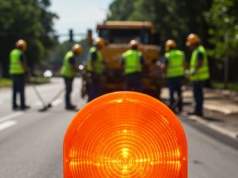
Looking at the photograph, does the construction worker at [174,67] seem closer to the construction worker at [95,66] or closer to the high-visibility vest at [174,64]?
the high-visibility vest at [174,64]

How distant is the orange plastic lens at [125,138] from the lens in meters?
2.88

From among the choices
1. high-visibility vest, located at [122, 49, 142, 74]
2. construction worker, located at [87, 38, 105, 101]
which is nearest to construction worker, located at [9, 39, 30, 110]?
construction worker, located at [87, 38, 105, 101]

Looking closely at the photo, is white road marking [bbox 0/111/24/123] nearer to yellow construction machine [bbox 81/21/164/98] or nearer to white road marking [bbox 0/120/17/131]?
white road marking [bbox 0/120/17/131]

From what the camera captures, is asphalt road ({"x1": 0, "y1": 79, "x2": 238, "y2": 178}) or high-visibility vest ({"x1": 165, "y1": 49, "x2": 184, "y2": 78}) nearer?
asphalt road ({"x1": 0, "y1": 79, "x2": 238, "y2": 178})

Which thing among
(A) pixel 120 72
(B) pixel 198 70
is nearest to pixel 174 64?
(B) pixel 198 70

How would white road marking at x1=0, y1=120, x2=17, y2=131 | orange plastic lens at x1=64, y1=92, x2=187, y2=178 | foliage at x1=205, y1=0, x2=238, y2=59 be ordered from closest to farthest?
orange plastic lens at x1=64, y1=92, x2=187, y2=178 → white road marking at x1=0, y1=120, x2=17, y2=131 → foliage at x1=205, y1=0, x2=238, y2=59

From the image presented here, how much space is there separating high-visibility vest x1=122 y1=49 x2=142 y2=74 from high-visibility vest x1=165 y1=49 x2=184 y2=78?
3.62 feet

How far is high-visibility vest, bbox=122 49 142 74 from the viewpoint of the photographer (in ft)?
48.8

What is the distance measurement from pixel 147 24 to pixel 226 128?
1072cm

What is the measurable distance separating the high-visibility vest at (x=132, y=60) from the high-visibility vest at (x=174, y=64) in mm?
1102

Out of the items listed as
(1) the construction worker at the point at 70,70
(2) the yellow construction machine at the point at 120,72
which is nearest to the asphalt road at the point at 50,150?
(1) the construction worker at the point at 70,70

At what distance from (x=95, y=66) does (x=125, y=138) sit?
13.8 meters

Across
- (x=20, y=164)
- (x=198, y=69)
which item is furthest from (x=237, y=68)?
(x=20, y=164)

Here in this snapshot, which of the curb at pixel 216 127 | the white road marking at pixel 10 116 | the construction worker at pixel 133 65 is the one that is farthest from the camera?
the construction worker at pixel 133 65
